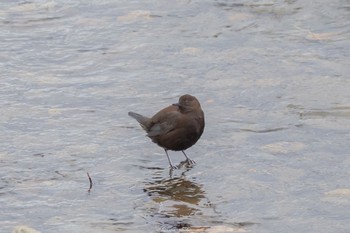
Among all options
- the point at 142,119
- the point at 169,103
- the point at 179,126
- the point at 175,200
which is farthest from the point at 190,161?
the point at 169,103

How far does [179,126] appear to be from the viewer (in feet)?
24.2

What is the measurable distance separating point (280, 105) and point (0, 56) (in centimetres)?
309

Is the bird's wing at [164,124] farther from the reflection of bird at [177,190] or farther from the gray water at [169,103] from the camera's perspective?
the reflection of bird at [177,190]

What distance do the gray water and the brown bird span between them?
0.15 m

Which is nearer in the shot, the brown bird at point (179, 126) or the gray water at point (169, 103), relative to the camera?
the gray water at point (169, 103)

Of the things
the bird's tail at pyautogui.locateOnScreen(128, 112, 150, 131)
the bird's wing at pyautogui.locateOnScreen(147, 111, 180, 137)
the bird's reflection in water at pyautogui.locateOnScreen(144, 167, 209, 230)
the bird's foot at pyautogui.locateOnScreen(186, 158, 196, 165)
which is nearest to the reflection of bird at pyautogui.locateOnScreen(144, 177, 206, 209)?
the bird's reflection in water at pyautogui.locateOnScreen(144, 167, 209, 230)

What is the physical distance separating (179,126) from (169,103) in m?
1.02

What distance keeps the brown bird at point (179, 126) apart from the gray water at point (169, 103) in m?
0.15

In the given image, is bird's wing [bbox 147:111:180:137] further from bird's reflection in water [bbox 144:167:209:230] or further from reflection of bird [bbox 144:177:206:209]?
reflection of bird [bbox 144:177:206:209]

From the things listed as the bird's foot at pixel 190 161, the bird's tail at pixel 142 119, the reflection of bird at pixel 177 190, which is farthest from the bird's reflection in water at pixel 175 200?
the bird's tail at pixel 142 119

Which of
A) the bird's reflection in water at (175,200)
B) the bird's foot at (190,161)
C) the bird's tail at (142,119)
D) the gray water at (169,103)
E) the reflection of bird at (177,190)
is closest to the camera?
the bird's reflection in water at (175,200)

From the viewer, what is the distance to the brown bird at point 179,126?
23.9 ft

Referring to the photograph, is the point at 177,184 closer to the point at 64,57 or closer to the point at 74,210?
the point at 74,210

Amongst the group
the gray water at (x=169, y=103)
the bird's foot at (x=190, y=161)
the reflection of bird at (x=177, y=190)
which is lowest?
the bird's foot at (x=190, y=161)
